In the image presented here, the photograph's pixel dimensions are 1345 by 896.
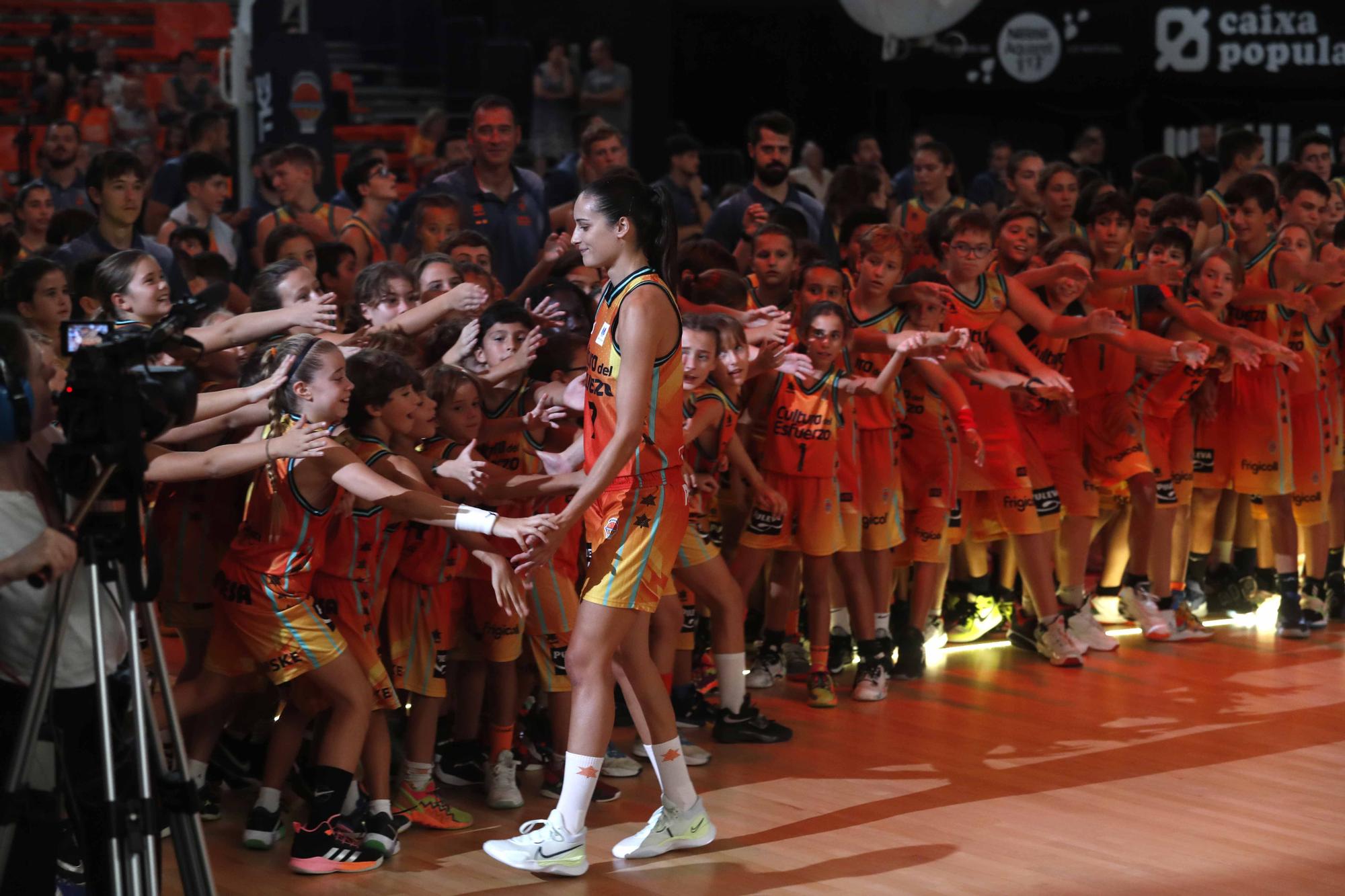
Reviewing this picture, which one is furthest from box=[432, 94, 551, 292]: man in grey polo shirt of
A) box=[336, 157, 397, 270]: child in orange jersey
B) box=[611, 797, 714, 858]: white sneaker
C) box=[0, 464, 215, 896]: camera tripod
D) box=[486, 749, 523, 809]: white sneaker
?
box=[0, 464, 215, 896]: camera tripod

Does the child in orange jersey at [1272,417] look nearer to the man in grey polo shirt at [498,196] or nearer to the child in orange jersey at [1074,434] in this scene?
the child in orange jersey at [1074,434]

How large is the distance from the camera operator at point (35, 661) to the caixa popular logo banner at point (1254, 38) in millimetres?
12964

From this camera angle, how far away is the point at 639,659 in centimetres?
448

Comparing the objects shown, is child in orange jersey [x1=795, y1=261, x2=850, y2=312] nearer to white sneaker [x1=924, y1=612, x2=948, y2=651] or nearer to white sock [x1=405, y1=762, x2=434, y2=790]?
white sneaker [x1=924, y1=612, x2=948, y2=651]

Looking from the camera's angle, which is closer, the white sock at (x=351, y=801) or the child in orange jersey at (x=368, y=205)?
the white sock at (x=351, y=801)

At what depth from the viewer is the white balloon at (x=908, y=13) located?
34.6 feet

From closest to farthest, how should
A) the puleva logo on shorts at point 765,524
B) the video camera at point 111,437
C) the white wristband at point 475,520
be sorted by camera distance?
1. the video camera at point 111,437
2. the white wristband at point 475,520
3. the puleva logo on shorts at point 765,524

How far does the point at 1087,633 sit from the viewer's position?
686cm

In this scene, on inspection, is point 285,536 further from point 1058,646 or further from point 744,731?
point 1058,646

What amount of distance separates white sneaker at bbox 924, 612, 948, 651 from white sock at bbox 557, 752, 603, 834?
277 centimetres

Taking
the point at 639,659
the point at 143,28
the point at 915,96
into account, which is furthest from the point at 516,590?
the point at 143,28

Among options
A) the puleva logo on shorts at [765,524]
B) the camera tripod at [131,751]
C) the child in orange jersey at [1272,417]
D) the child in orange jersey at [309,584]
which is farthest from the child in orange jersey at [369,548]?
the child in orange jersey at [1272,417]

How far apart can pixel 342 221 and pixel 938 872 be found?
467 cm

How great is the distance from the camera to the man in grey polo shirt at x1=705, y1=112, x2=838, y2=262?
768 centimetres
